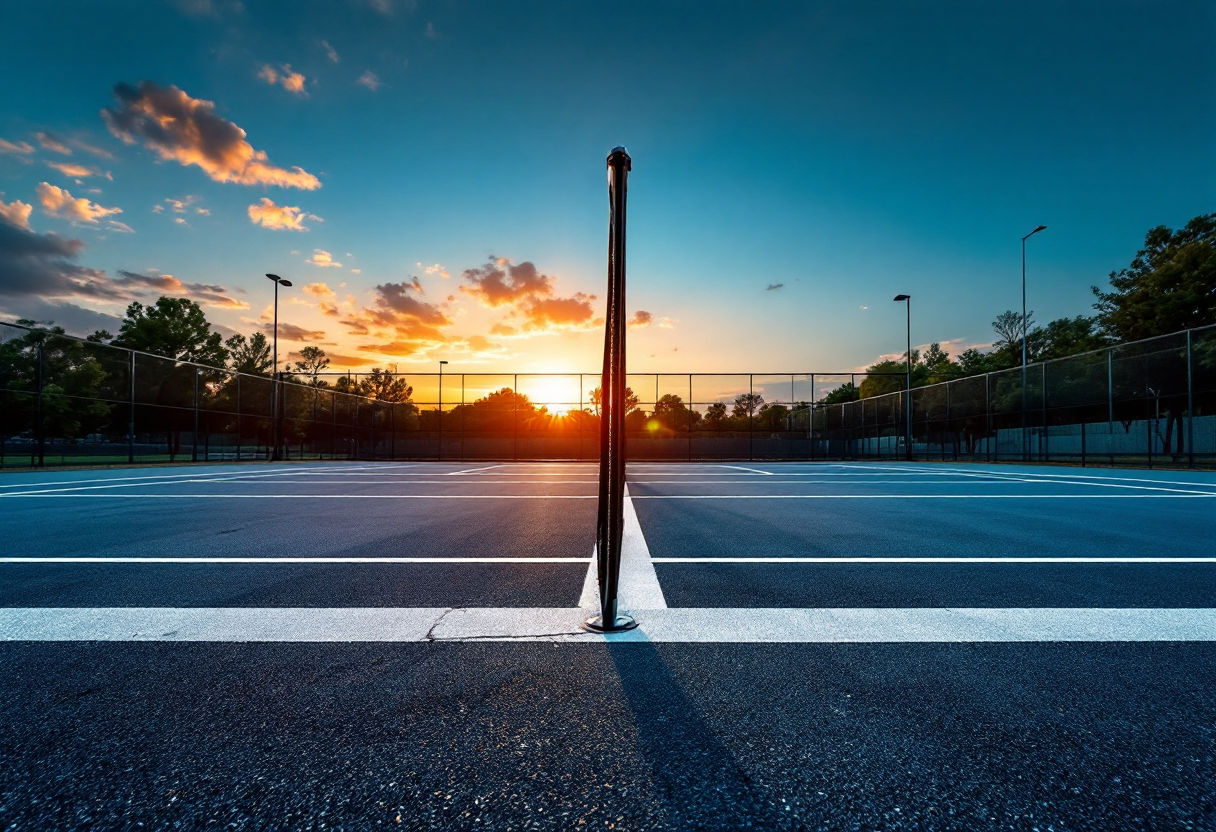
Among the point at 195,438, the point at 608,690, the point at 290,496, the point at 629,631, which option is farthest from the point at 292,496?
the point at 195,438

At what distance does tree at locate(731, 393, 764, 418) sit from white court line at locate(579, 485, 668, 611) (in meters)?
28.6

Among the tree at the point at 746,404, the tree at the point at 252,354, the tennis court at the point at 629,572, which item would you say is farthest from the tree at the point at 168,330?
the tennis court at the point at 629,572

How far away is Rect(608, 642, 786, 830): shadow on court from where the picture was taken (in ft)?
3.61

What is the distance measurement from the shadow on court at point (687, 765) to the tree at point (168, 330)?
178ft

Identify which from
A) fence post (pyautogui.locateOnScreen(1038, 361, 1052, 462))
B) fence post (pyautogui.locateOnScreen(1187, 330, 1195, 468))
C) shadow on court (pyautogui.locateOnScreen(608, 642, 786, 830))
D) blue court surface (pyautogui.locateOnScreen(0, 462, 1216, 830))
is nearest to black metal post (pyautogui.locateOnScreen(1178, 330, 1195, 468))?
fence post (pyautogui.locateOnScreen(1187, 330, 1195, 468))

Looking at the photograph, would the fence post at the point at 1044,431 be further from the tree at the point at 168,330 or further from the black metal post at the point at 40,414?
the tree at the point at 168,330

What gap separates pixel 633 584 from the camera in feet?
10.1

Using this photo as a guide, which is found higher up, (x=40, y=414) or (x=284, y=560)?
(x=40, y=414)

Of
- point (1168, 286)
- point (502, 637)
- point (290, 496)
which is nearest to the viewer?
point (502, 637)

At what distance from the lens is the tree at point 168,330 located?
149 feet

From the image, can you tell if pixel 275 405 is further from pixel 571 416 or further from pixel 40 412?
pixel 571 416

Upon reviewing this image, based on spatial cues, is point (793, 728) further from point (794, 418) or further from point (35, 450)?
point (794, 418)

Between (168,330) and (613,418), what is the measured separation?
5673 cm

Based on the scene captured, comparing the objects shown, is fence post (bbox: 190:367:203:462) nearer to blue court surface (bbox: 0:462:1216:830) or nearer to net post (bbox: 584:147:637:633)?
blue court surface (bbox: 0:462:1216:830)
